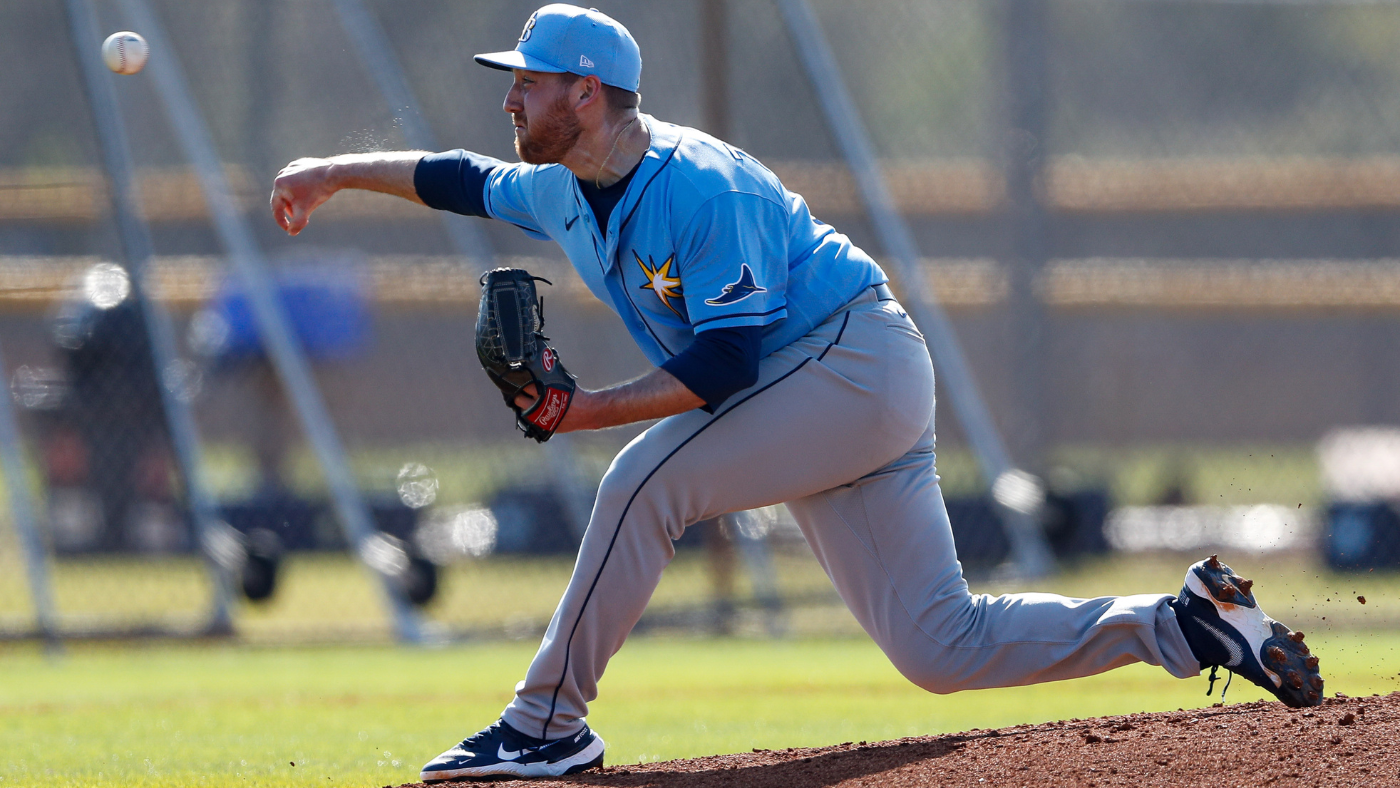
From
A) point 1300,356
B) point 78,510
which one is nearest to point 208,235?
point 78,510

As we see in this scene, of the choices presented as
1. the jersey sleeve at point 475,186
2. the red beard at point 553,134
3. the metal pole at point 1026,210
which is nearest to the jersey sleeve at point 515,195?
the jersey sleeve at point 475,186

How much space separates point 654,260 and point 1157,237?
12.3m

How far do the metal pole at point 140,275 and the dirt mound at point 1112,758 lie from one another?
515cm

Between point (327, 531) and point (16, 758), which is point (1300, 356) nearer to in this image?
point (327, 531)

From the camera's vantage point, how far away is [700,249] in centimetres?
370

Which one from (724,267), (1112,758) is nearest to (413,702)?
(724,267)

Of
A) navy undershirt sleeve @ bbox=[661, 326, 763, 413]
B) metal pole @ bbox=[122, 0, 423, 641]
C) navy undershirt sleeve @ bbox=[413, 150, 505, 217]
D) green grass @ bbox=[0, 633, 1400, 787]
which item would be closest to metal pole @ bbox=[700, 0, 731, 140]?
metal pole @ bbox=[122, 0, 423, 641]

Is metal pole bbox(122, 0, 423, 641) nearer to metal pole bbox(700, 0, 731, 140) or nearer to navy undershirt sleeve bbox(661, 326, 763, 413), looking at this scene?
metal pole bbox(700, 0, 731, 140)

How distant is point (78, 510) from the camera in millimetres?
11531

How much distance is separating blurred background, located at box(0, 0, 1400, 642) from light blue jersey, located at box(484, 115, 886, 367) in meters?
4.68

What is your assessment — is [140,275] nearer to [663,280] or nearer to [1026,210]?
[663,280]

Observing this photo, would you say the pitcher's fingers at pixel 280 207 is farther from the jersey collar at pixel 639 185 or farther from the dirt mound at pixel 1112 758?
the dirt mound at pixel 1112 758

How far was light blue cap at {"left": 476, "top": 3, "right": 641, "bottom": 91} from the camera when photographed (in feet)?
12.4

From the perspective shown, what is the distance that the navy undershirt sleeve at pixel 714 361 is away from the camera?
3670mm
